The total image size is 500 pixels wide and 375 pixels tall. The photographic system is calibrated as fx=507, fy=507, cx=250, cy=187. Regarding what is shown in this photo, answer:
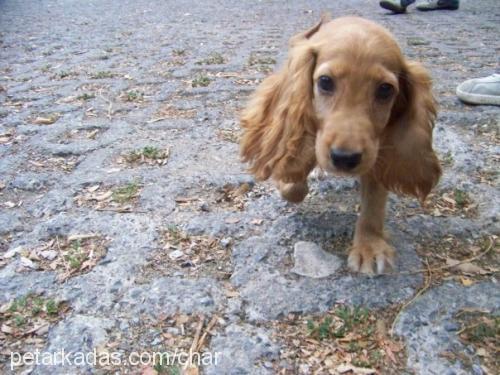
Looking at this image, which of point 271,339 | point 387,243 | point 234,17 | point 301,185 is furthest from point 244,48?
point 271,339

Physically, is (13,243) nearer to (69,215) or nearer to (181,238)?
(69,215)

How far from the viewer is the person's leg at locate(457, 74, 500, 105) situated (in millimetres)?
3377

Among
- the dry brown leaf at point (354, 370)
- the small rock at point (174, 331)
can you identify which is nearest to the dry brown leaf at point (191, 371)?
the small rock at point (174, 331)

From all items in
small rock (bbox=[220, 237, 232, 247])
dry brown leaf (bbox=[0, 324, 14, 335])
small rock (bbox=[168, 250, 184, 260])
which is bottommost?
dry brown leaf (bbox=[0, 324, 14, 335])

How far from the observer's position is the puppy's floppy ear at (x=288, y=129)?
2.00 meters

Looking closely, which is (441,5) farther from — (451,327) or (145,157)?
(451,327)

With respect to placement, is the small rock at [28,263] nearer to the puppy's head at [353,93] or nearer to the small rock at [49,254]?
the small rock at [49,254]

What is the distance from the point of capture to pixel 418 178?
202cm

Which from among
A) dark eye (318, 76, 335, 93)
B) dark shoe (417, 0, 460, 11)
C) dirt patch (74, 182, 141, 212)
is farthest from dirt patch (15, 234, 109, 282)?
dark shoe (417, 0, 460, 11)

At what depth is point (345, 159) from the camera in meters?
1.70

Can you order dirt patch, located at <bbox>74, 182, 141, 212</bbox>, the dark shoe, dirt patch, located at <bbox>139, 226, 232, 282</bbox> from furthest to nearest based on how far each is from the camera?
the dark shoe → dirt patch, located at <bbox>74, 182, 141, 212</bbox> → dirt patch, located at <bbox>139, 226, 232, 282</bbox>

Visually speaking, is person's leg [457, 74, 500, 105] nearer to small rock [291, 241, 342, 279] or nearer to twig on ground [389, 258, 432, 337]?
twig on ground [389, 258, 432, 337]

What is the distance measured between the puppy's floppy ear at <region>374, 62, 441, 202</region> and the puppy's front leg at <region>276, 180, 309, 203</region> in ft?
1.26

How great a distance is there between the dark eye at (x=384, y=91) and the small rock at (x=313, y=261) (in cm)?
65
